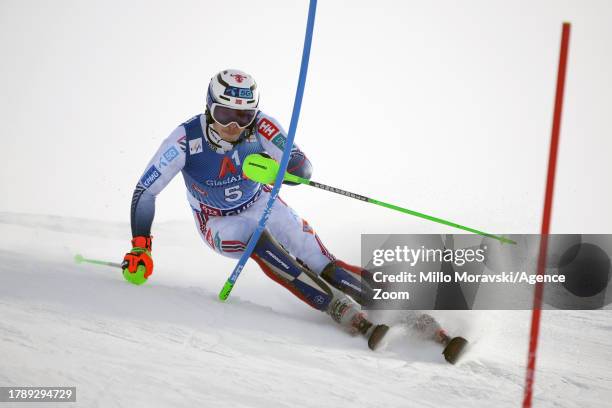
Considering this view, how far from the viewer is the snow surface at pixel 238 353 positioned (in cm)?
259


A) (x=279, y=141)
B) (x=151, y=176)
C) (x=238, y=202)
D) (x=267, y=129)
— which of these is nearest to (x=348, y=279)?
(x=238, y=202)

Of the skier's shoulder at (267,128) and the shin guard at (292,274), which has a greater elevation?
the skier's shoulder at (267,128)

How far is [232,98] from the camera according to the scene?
14.1 feet

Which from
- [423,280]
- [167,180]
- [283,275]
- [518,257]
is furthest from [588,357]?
[167,180]

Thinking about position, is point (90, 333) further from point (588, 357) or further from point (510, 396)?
point (588, 357)

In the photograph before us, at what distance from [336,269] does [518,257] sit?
162 cm

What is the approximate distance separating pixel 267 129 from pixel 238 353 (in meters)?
2.06

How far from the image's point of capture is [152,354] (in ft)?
9.66

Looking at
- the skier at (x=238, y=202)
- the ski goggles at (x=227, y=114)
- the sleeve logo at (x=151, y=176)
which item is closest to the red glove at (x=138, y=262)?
the skier at (x=238, y=202)

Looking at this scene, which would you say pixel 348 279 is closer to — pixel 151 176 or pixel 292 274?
pixel 292 274

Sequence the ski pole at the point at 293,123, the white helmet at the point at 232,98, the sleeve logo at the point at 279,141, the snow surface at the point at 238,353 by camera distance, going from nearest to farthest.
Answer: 1. the snow surface at the point at 238,353
2. the ski pole at the point at 293,123
3. the white helmet at the point at 232,98
4. the sleeve logo at the point at 279,141

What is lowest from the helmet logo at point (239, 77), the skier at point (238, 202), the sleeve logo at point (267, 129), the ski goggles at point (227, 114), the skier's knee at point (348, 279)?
the skier's knee at point (348, 279)

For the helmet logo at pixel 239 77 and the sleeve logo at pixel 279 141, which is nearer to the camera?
the helmet logo at pixel 239 77

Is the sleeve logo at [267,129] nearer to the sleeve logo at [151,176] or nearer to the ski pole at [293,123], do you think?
the ski pole at [293,123]
